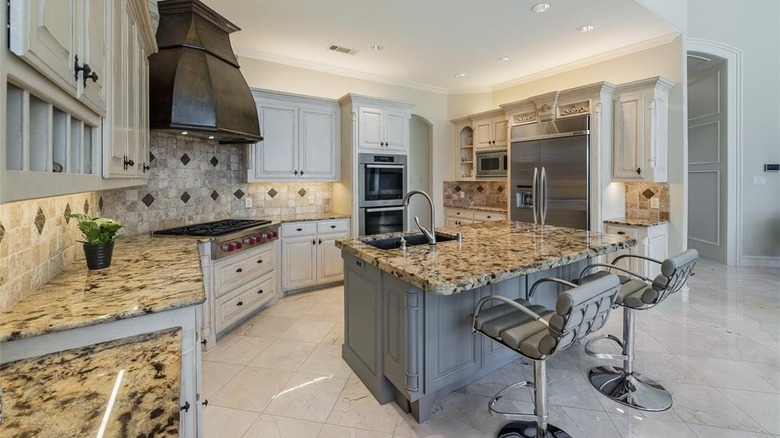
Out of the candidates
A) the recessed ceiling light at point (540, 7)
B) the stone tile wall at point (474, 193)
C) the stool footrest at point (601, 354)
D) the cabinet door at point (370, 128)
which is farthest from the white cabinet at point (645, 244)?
the cabinet door at point (370, 128)

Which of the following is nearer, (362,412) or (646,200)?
(362,412)

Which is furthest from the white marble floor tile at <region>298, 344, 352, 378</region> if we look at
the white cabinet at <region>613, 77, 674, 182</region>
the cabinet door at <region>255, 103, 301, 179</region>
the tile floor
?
the white cabinet at <region>613, 77, 674, 182</region>

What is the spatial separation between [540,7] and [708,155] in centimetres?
434

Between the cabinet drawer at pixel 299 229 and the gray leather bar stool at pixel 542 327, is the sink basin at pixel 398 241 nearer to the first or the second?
the gray leather bar stool at pixel 542 327

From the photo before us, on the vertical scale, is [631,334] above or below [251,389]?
above

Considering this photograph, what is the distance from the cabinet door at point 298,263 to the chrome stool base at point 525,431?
282 centimetres

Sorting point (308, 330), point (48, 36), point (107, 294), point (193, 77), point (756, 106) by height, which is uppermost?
point (756, 106)

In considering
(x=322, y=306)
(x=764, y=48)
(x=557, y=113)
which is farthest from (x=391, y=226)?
(x=764, y=48)

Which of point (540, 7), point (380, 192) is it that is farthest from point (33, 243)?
point (540, 7)

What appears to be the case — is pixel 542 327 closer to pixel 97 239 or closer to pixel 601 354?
pixel 601 354

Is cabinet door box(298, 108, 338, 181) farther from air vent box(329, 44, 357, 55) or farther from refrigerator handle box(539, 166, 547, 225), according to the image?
refrigerator handle box(539, 166, 547, 225)

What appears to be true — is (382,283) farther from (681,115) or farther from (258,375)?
(681,115)

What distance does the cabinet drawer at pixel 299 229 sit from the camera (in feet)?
13.0

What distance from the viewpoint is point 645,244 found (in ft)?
12.0
